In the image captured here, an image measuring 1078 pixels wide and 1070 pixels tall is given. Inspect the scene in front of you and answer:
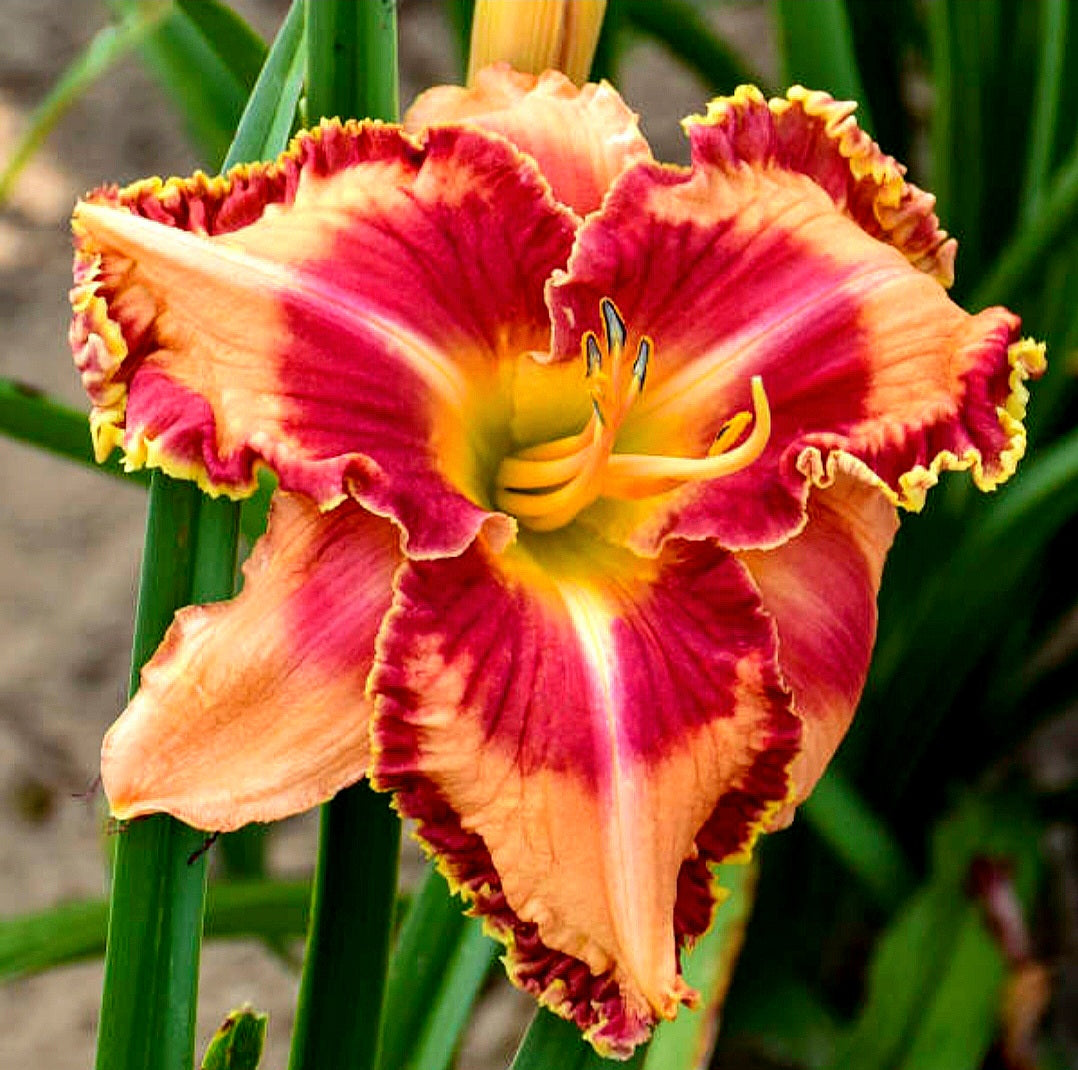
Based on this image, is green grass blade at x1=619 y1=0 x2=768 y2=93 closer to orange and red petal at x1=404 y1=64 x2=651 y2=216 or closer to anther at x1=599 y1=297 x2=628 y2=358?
orange and red petal at x1=404 y1=64 x2=651 y2=216

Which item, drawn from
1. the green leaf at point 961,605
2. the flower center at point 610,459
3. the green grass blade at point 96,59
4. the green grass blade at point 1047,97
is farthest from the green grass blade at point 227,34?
the green grass blade at point 1047,97

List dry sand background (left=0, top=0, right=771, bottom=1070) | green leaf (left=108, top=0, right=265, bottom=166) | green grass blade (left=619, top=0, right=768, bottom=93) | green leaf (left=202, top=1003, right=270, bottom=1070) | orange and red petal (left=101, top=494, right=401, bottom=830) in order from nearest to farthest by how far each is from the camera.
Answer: orange and red petal (left=101, top=494, right=401, bottom=830)
green leaf (left=202, top=1003, right=270, bottom=1070)
green leaf (left=108, top=0, right=265, bottom=166)
green grass blade (left=619, top=0, right=768, bottom=93)
dry sand background (left=0, top=0, right=771, bottom=1070)

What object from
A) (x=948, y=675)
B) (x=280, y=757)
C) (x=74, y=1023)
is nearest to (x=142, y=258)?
(x=280, y=757)

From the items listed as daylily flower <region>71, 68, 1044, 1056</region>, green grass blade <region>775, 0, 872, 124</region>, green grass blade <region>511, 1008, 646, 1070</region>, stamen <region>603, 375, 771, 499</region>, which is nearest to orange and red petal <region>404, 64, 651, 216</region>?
daylily flower <region>71, 68, 1044, 1056</region>

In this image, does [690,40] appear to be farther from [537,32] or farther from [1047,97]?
[537,32]

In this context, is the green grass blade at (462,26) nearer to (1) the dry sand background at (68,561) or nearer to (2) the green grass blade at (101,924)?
(2) the green grass blade at (101,924)
